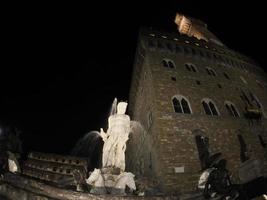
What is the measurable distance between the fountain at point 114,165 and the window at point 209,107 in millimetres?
9167

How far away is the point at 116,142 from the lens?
9.03m

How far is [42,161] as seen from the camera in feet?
64.0

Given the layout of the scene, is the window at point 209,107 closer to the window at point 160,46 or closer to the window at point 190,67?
the window at point 190,67

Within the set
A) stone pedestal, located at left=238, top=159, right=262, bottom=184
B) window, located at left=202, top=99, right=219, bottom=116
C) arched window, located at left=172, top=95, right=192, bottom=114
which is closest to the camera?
stone pedestal, located at left=238, top=159, right=262, bottom=184

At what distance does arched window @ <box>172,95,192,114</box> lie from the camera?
15863 millimetres

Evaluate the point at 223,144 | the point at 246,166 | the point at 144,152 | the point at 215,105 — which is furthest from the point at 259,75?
the point at 246,166

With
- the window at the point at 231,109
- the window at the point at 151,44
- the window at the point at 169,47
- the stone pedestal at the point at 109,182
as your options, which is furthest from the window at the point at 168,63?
the stone pedestal at the point at 109,182

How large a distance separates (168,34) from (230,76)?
7.19 m

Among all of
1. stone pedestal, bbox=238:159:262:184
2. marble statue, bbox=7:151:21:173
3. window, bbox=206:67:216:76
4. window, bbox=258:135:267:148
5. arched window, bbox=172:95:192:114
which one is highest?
window, bbox=206:67:216:76

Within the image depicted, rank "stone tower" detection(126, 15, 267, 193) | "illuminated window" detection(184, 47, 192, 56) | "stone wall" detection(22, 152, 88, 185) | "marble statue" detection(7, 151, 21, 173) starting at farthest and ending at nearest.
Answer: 1. "illuminated window" detection(184, 47, 192, 56)
2. "stone wall" detection(22, 152, 88, 185)
3. "stone tower" detection(126, 15, 267, 193)
4. "marble statue" detection(7, 151, 21, 173)

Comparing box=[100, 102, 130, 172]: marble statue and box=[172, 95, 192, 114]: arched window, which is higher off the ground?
box=[172, 95, 192, 114]: arched window

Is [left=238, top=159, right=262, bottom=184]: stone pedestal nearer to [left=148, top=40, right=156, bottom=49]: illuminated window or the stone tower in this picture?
the stone tower

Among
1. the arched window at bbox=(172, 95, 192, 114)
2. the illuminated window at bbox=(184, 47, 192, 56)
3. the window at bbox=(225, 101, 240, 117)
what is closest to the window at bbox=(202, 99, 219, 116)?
the window at bbox=(225, 101, 240, 117)

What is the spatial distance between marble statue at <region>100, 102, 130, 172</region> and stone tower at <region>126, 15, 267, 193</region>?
321 cm
